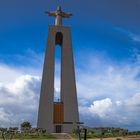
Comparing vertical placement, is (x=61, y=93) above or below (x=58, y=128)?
above

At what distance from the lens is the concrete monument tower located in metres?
52.9

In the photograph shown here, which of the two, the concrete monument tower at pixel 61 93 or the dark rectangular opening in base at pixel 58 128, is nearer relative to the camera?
the concrete monument tower at pixel 61 93

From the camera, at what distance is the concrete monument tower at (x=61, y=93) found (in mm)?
52906

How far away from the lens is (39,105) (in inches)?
2106

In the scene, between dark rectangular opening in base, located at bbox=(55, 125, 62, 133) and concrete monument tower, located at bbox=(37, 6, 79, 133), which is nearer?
concrete monument tower, located at bbox=(37, 6, 79, 133)

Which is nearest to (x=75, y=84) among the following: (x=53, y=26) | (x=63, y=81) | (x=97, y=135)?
(x=63, y=81)

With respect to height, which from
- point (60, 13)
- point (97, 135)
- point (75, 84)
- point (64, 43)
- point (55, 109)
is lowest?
point (97, 135)

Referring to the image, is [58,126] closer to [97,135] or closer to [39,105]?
[39,105]

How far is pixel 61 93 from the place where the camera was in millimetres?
55406

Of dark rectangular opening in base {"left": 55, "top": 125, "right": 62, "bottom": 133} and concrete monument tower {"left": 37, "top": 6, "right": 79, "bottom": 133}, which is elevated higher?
concrete monument tower {"left": 37, "top": 6, "right": 79, "bottom": 133}

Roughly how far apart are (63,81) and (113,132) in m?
13.7

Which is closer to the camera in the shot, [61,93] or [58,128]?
[58,128]

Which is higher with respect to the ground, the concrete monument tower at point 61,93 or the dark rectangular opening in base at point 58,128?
the concrete monument tower at point 61,93

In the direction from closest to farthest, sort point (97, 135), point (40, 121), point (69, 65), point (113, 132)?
point (97, 135) → point (113, 132) → point (40, 121) → point (69, 65)
